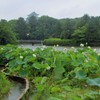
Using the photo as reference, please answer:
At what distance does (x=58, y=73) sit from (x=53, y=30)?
62292 millimetres

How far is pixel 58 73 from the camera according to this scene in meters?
8.12

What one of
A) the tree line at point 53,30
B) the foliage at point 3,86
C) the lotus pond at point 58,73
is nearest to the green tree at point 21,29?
the tree line at point 53,30

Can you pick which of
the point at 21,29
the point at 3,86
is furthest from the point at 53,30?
the point at 3,86

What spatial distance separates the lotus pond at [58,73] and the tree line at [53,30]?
27818 mm

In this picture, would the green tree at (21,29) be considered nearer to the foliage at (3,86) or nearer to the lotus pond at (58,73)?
the lotus pond at (58,73)

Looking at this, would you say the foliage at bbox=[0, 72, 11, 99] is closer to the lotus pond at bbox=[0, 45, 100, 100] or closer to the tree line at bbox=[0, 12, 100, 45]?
the lotus pond at bbox=[0, 45, 100, 100]

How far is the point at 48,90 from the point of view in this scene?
20.5 feet

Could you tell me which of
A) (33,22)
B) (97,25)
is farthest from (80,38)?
(33,22)

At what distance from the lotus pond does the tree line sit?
27.8 m

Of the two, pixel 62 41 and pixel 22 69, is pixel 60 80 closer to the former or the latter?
pixel 22 69

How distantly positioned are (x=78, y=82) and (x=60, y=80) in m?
0.45

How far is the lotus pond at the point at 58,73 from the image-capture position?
6.25 meters

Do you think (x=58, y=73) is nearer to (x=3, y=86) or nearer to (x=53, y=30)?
(x=3, y=86)

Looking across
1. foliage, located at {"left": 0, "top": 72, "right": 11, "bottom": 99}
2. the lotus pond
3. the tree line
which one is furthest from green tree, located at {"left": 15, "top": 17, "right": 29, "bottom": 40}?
foliage, located at {"left": 0, "top": 72, "right": 11, "bottom": 99}
